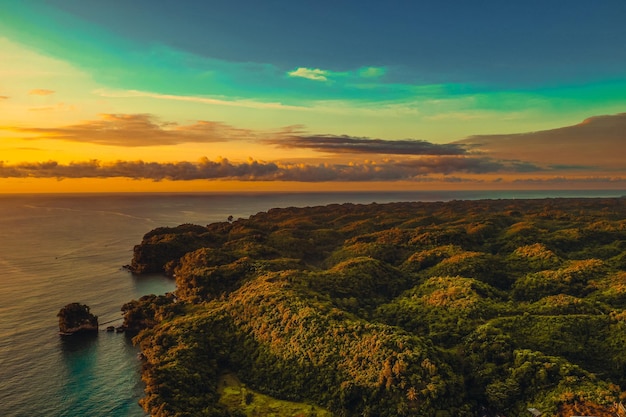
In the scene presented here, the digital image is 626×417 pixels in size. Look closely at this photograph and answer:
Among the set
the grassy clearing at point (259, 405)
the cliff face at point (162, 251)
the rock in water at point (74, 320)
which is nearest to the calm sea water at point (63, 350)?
the rock in water at point (74, 320)

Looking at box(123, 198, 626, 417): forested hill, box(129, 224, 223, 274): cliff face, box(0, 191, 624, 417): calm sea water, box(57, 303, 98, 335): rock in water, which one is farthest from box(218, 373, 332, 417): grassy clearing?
box(129, 224, 223, 274): cliff face

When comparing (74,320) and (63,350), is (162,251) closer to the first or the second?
Result: (74,320)

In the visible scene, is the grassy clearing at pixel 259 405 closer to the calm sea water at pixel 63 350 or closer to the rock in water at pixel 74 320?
→ the calm sea water at pixel 63 350

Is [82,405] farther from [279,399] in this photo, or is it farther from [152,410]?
[279,399]

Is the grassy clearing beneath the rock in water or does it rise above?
beneath

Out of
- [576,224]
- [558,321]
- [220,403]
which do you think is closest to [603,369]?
[558,321]

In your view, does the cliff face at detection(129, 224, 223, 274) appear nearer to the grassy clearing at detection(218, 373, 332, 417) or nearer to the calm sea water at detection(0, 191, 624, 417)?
the calm sea water at detection(0, 191, 624, 417)

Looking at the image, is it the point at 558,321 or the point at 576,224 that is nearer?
the point at 558,321
